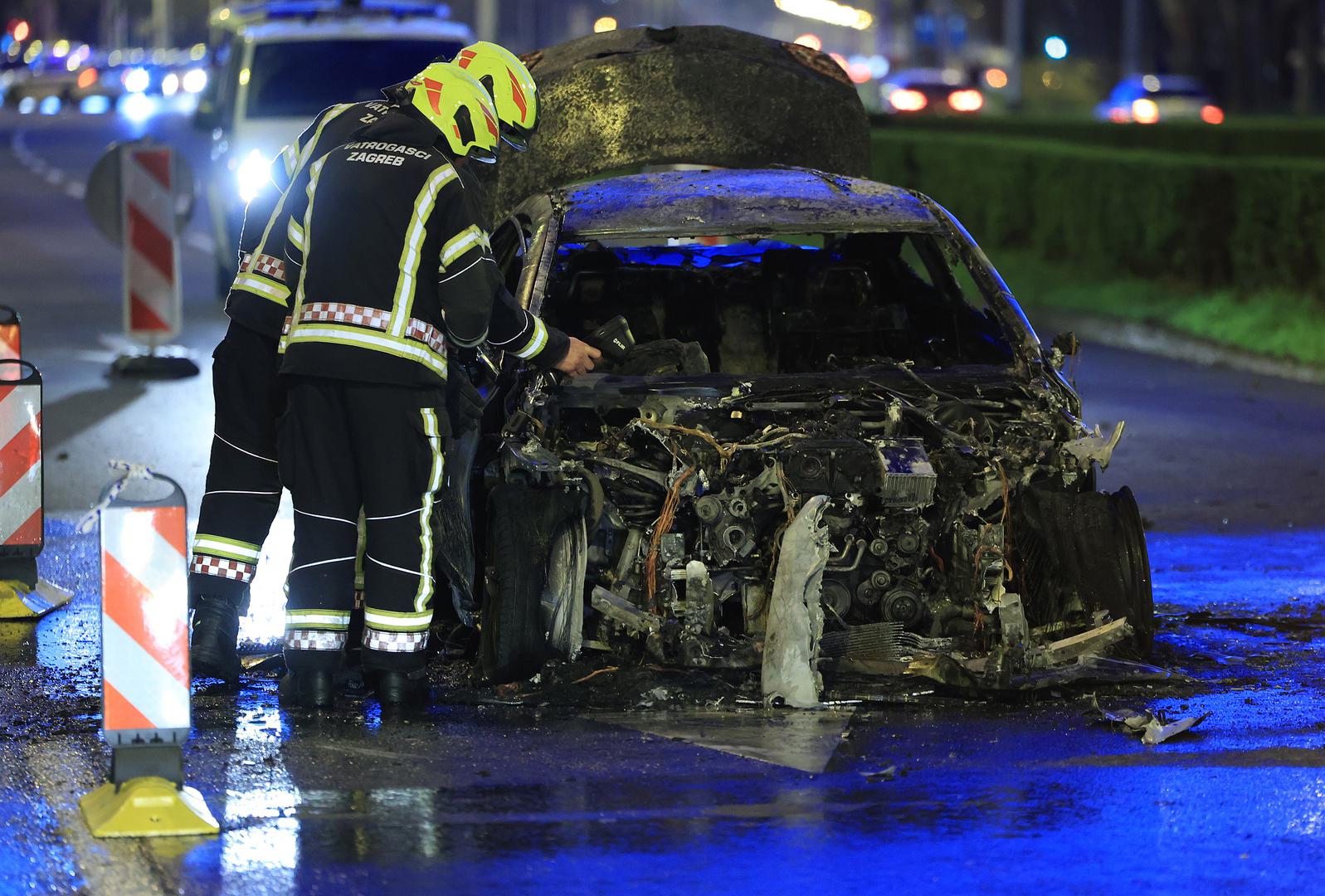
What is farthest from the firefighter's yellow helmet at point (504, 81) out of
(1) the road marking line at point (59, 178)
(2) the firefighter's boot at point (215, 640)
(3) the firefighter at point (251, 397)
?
(1) the road marking line at point (59, 178)

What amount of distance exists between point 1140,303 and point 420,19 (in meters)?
6.18

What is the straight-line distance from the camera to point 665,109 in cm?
990

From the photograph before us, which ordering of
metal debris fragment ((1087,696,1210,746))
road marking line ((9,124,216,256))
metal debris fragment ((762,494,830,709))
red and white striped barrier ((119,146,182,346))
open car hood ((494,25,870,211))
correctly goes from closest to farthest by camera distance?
1. metal debris fragment ((1087,696,1210,746))
2. metal debris fragment ((762,494,830,709))
3. open car hood ((494,25,870,211))
4. red and white striped barrier ((119,146,182,346))
5. road marking line ((9,124,216,256))

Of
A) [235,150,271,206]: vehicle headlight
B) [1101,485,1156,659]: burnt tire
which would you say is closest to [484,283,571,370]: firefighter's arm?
[1101,485,1156,659]: burnt tire

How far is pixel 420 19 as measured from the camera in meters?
17.0

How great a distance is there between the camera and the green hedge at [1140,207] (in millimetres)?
15406

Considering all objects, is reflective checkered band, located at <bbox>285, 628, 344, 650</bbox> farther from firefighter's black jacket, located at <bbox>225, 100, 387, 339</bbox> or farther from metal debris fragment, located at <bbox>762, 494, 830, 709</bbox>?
metal debris fragment, located at <bbox>762, 494, 830, 709</bbox>

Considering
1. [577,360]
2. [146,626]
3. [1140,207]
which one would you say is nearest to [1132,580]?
[577,360]

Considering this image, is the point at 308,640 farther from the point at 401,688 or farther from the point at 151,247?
the point at 151,247

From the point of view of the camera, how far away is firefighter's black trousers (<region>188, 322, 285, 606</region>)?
6.56 m

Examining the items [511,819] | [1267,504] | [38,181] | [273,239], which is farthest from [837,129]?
[38,181]

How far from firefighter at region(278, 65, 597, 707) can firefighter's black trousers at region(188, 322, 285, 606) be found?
0.43m

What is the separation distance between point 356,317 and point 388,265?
0.57ft

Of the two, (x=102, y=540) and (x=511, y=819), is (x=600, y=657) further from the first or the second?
(x=102, y=540)
